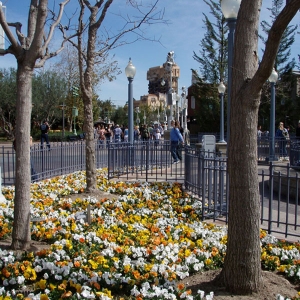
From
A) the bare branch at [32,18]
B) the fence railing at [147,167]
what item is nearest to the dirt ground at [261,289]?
the fence railing at [147,167]

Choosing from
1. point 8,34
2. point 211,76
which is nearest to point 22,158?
point 8,34

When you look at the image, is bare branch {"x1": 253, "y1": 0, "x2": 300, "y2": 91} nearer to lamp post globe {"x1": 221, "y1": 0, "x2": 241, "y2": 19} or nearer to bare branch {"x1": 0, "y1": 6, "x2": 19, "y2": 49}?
bare branch {"x1": 0, "y1": 6, "x2": 19, "y2": 49}

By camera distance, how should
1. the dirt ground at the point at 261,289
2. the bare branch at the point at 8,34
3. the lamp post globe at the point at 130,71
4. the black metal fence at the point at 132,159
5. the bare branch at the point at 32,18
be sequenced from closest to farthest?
the dirt ground at the point at 261,289, the bare branch at the point at 8,34, the bare branch at the point at 32,18, the black metal fence at the point at 132,159, the lamp post globe at the point at 130,71

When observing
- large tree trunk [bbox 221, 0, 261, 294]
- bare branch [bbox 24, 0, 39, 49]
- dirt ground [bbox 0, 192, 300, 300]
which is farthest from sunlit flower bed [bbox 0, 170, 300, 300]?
bare branch [bbox 24, 0, 39, 49]

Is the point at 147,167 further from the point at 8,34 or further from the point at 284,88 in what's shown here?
the point at 284,88

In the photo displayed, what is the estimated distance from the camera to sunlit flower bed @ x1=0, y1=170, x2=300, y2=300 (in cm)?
396

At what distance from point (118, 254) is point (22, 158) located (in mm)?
1647

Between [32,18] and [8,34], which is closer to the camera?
[8,34]

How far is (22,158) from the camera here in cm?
484

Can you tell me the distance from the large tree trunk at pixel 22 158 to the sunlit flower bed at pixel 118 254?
0.32 metres

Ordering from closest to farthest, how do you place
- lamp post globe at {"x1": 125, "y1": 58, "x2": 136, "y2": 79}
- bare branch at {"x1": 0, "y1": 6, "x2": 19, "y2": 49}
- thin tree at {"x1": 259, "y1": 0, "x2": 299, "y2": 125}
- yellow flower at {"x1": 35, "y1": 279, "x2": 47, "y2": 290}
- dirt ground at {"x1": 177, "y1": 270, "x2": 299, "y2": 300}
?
dirt ground at {"x1": 177, "y1": 270, "x2": 299, "y2": 300} → yellow flower at {"x1": 35, "y1": 279, "x2": 47, "y2": 290} → bare branch at {"x1": 0, "y1": 6, "x2": 19, "y2": 49} → lamp post globe at {"x1": 125, "y1": 58, "x2": 136, "y2": 79} → thin tree at {"x1": 259, "y1": 0, "x2": 299, "y2": 125}

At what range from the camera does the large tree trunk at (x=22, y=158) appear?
4.80m

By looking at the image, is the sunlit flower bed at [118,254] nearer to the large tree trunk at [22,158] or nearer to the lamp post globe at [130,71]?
the large tree trunk at [22,158]

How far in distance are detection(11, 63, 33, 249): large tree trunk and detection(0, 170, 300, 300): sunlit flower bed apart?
325 mm
